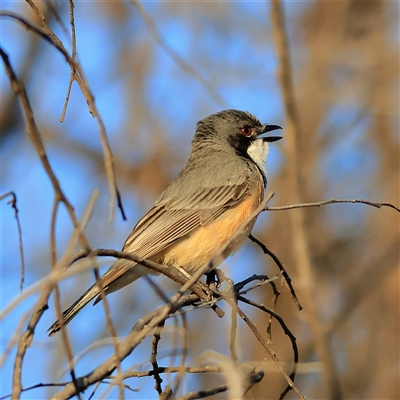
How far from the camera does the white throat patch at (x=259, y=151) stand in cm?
646

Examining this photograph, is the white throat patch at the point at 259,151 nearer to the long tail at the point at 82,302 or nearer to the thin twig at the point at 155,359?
the long tail at the point at 82,302

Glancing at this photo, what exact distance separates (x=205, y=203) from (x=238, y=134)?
3.77ft

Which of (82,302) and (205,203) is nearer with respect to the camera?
(82,302)

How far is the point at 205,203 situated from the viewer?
5707 millimetres

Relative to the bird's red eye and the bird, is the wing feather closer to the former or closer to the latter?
the bird

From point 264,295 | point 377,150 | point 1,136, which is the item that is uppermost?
point 1,136

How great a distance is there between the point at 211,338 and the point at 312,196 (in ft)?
9.58

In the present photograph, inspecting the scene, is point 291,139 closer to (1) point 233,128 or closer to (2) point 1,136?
(1) point 233,128

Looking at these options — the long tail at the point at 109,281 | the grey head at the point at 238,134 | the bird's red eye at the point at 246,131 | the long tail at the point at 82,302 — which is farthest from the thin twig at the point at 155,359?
the bird's red eye at the point at 246,131

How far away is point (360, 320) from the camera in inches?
375

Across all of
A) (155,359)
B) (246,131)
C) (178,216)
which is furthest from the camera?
(246,131)

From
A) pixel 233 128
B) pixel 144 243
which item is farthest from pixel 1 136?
pixel 144 243

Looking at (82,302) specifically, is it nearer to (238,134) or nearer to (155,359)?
(155,359)

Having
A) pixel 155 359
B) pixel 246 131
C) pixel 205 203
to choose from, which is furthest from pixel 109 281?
pixel 246 131
